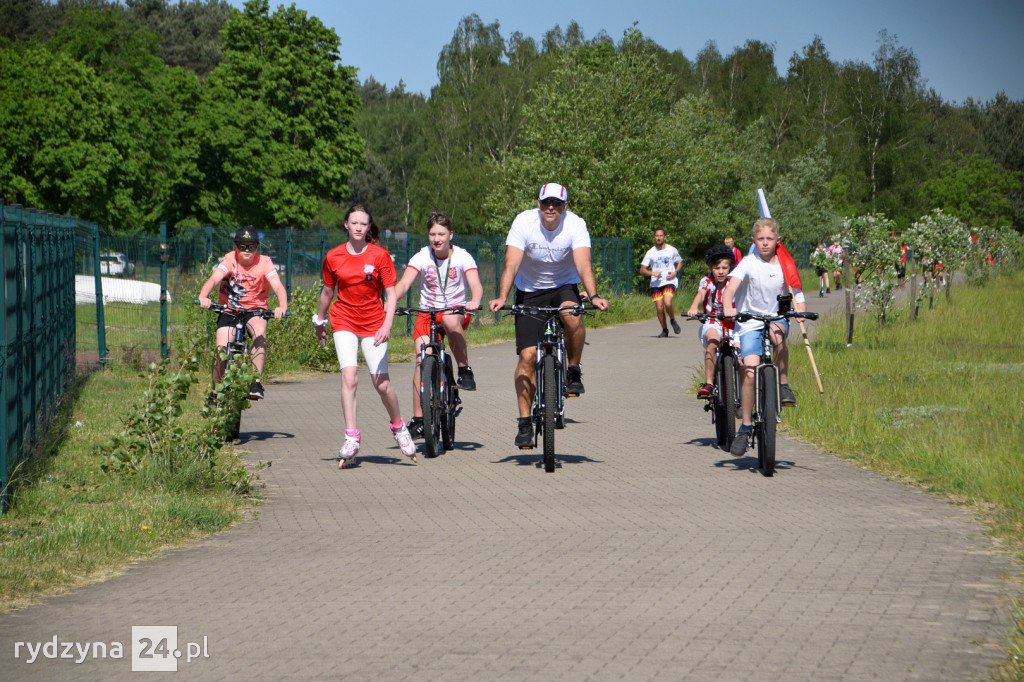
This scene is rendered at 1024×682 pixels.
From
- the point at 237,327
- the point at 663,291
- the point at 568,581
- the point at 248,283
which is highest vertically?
the point at 248,283

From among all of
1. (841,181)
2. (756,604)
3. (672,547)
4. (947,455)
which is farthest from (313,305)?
(841,181)

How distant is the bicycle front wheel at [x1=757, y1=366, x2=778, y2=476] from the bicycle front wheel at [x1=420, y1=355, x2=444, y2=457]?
247 centimetres

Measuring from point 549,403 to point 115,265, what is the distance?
11.2 meters

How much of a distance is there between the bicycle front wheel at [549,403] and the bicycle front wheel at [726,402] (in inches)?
62.7

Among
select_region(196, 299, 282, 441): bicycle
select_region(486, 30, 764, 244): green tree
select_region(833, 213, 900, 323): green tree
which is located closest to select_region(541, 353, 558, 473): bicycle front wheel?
select_region(196, 299, 282, 441): bicycle

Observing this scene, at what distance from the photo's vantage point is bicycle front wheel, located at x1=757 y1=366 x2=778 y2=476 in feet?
29.2

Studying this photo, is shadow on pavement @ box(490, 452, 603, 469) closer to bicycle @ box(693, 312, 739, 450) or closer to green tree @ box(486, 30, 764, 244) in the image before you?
bicycle @ box(693, 312, 739, 450)

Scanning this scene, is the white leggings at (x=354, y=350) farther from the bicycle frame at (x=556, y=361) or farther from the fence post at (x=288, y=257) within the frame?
the fence post at (x=288, y=257)

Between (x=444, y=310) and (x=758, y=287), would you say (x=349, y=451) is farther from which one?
(x=758, y=287)

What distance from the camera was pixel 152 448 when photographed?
330 inches

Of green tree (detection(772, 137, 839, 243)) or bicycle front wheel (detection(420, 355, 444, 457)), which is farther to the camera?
green tree (detection(772, 137, 839, 243))

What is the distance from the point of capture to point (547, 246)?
9523 millimetres

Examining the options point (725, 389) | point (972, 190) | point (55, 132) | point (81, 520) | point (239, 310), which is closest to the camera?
point (81, 520)

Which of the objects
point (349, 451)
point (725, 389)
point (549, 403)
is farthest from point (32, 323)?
point (725, 389)
